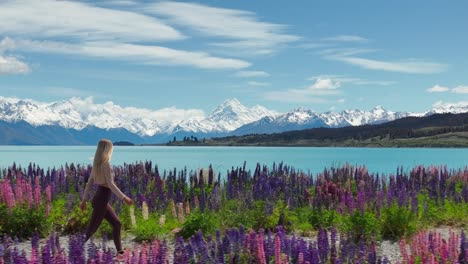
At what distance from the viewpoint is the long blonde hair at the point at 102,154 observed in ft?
42.9

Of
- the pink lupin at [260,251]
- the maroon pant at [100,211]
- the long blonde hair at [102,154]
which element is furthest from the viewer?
the maroon pant at [100,211]

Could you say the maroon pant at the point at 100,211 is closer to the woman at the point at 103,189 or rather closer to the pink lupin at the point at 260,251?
the woman at the point at 103,189

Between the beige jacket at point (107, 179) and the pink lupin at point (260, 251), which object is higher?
the beige jacket at point (107, 179)

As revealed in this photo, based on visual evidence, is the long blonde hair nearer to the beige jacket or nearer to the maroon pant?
the beige jacket

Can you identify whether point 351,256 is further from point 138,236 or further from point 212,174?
point 212,174

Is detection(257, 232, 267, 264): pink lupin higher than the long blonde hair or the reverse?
the reverse

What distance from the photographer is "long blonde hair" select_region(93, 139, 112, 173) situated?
1309cm

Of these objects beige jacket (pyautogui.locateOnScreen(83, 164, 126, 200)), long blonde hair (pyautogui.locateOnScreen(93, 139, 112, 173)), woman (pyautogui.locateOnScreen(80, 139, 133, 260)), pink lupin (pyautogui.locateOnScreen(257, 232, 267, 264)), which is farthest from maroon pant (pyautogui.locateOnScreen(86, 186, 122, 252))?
pink lupin (pyautogui.locateOnScreen(257, 232, 267, 264))

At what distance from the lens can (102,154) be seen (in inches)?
518

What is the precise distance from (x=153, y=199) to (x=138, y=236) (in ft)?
12.4

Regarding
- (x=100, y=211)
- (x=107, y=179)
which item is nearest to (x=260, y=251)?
(x=107, y=179)

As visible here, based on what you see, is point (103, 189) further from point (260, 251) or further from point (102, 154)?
point (260, 251)

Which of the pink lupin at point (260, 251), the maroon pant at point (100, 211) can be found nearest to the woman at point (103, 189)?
the maroon pant at point (100, 211)

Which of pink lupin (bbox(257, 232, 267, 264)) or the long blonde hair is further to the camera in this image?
the long blonde hair
